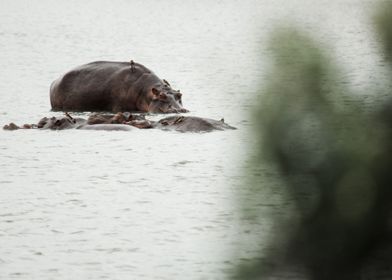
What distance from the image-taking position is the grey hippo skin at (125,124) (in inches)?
594

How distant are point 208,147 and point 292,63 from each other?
1014 cm

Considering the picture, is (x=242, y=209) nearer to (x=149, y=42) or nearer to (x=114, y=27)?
(x=149, y=42)

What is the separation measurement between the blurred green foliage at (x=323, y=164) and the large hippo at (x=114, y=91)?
42.6 feet

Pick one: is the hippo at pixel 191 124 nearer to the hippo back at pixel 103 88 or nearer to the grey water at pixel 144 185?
the grey water at pixel 144 185

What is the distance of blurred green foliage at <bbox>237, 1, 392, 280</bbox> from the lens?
3.80 meters

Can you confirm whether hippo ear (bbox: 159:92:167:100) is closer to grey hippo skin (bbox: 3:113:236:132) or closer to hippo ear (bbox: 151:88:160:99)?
hippo ear (bbox: 151:88:160:99)

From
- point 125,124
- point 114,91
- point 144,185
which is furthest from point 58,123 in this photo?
point 144,185

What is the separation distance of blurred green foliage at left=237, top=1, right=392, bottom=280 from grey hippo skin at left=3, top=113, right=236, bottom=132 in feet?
36.1

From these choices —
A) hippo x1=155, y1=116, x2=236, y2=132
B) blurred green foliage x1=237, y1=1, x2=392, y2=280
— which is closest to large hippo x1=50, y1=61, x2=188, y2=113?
hippo x1=155, y1=116, x2=236, y2=132

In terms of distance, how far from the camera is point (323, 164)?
12.7 feet

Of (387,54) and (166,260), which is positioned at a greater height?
(387,54)

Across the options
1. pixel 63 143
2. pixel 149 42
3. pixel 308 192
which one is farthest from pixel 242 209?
pixel 149 42

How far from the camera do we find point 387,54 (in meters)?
3.80

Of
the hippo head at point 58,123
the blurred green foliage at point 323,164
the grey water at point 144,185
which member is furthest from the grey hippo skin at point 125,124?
the blurred green foliage at point 323,164
